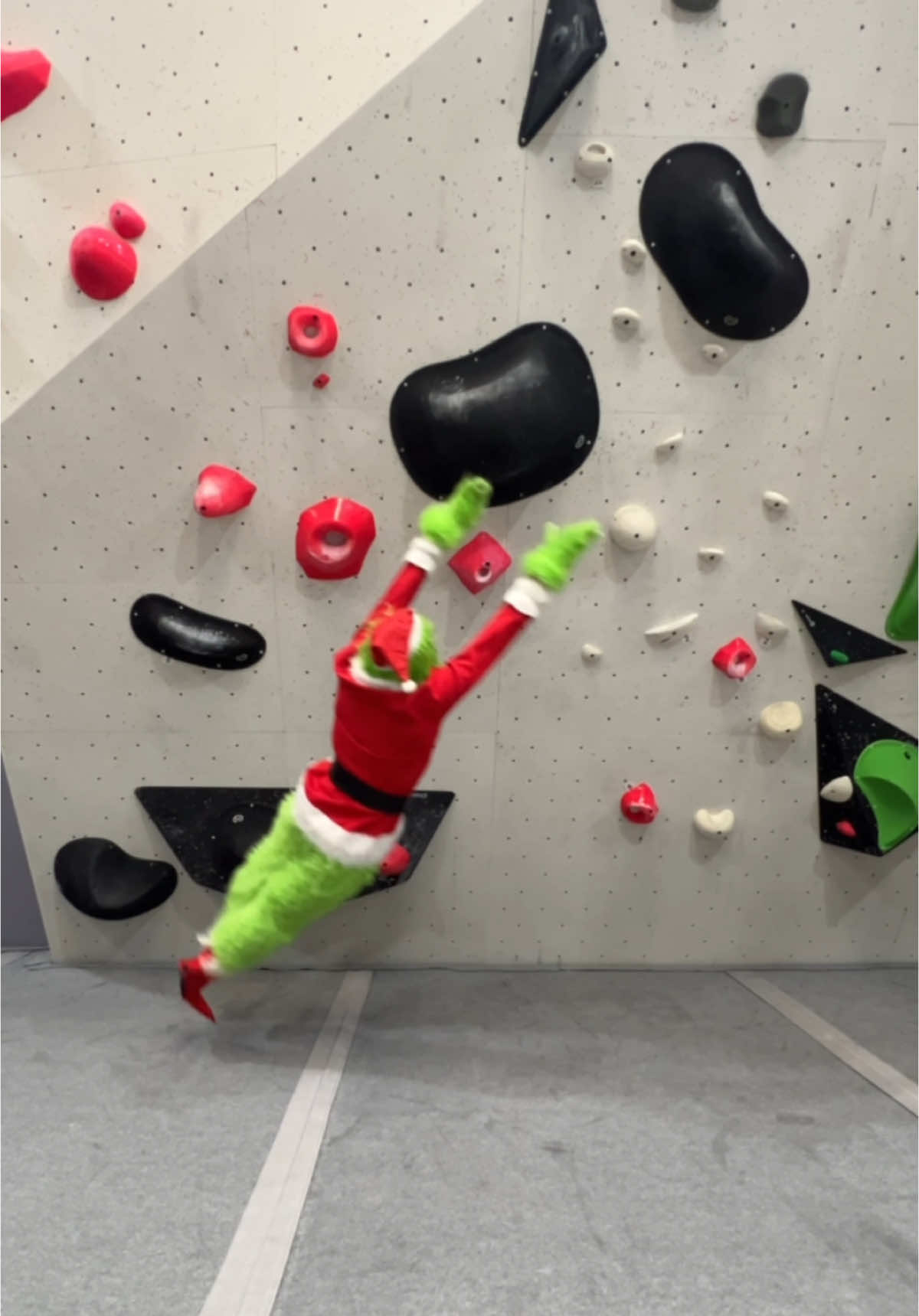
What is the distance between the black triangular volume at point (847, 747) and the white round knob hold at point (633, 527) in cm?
53

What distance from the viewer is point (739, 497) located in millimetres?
1389

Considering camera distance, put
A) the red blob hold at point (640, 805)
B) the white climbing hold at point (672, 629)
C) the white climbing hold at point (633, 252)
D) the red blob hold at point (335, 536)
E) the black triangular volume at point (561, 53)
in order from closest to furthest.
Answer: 1. the black triangular volume at point (561, 53)
2. the white climbing hold at point (633, 252)
3. the red blob hold at point (335, 536)
4. the white climbing hold at point (672, 629)
5. the red blob hold at point (640, 805)

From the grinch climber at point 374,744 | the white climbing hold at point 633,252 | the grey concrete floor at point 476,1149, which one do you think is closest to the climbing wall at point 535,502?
the white climbing hold at point 633,252

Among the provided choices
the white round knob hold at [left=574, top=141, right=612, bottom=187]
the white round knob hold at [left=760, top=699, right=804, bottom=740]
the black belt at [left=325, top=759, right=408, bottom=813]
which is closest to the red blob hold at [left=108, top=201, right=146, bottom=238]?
the white round knob hold at [left=574, top=141, right=612, bottom=187]

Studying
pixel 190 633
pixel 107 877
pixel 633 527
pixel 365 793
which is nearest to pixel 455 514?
pixel 365 793

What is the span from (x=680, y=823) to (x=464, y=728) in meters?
0.54

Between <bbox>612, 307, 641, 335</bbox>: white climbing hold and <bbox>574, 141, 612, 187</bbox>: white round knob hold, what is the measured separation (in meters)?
0.20

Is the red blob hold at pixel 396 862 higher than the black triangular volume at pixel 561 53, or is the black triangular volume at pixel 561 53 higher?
the black triangular volume at pixel 561 53

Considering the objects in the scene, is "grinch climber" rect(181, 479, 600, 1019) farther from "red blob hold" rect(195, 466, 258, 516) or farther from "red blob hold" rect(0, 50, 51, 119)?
"red blob hold" rect(0, 50, 51, 119)

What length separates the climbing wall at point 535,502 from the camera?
1.18 metres

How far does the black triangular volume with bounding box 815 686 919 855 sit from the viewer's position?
1538mm

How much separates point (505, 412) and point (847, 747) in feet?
3.38

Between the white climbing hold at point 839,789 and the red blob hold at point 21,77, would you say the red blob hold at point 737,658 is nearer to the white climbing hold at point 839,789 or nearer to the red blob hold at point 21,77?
the white climbing hold at point 839,789

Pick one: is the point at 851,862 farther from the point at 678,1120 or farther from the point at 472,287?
the point at 472,287
